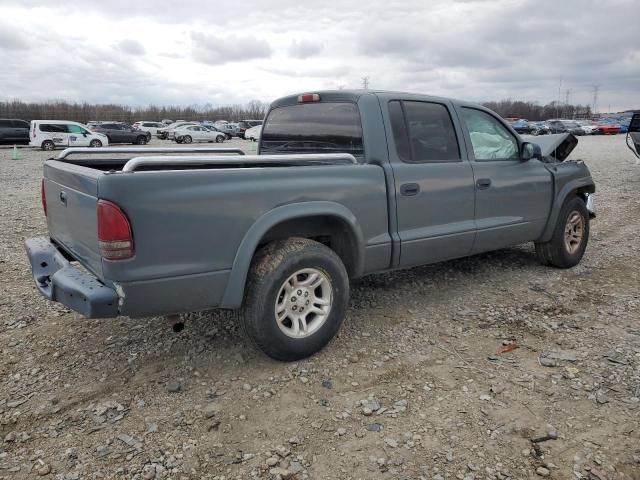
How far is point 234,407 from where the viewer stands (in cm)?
306

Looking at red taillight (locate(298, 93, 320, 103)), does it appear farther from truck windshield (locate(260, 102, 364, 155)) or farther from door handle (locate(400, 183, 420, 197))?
door handle (locate(400, 183, 420, 197))

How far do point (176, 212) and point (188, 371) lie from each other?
3.93 ft

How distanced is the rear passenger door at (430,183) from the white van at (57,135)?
25.2 meters

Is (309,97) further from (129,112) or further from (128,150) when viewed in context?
(129,112)

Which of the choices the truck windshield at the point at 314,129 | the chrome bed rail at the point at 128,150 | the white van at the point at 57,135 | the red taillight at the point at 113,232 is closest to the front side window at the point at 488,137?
the truck windshield at the point at 314,129

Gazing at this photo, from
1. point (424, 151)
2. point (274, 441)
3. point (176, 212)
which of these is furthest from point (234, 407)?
point (424, 151)

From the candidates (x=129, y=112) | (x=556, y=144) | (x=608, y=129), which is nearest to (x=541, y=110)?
(x=608, y=129)

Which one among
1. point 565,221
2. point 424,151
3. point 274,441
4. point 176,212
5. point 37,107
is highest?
point 37,107

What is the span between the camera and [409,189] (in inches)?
156

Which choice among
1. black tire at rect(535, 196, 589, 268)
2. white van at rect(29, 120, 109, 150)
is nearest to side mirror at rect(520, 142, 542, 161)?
black tire at rect(535, 196, 589, 268)

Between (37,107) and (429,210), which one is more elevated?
(37,107)

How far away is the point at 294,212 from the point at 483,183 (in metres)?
2.07

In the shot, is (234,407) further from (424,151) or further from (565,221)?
(565,221)

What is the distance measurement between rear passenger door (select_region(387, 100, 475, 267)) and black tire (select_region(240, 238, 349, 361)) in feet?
2.35
